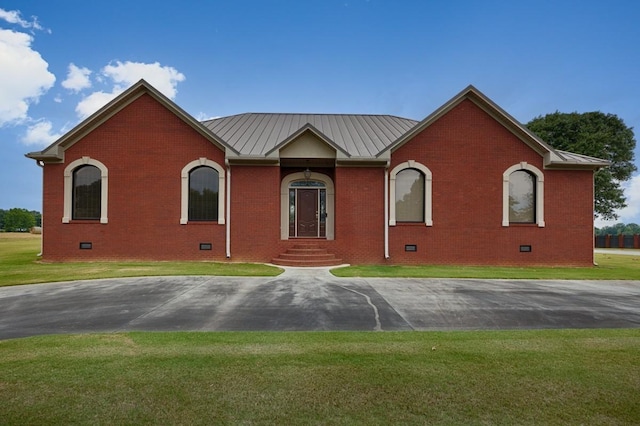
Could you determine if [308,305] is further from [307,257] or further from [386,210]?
[386,210]

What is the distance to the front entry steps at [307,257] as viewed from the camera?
44.6 ft

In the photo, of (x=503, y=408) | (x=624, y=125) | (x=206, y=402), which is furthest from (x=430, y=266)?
(x=624, y=125)

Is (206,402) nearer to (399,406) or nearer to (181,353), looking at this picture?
(181,353)

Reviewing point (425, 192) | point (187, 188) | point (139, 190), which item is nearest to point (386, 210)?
point (425, 192)

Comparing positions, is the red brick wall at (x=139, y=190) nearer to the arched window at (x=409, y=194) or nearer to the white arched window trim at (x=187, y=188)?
the white arched window trim at (x=187, y=188)

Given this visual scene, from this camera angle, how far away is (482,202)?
14992 millimetres

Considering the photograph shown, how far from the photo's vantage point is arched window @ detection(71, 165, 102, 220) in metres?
14.7

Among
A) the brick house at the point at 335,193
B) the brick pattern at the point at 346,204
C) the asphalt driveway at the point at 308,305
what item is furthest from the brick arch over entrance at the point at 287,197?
the asphalt driveway at the point at 308,305

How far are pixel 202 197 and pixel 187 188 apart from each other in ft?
Result: 2.45

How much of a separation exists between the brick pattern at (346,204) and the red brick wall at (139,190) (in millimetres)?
44

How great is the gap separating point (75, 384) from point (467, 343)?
4.66 meters

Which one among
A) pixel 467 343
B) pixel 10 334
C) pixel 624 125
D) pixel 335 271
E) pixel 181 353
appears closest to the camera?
pixel 181 353

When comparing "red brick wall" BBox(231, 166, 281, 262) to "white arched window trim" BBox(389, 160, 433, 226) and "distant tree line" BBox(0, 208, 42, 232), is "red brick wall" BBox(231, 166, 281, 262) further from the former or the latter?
"distant tree line" BBox(0, 208, 42, 232)

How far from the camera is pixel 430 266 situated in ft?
46.9
